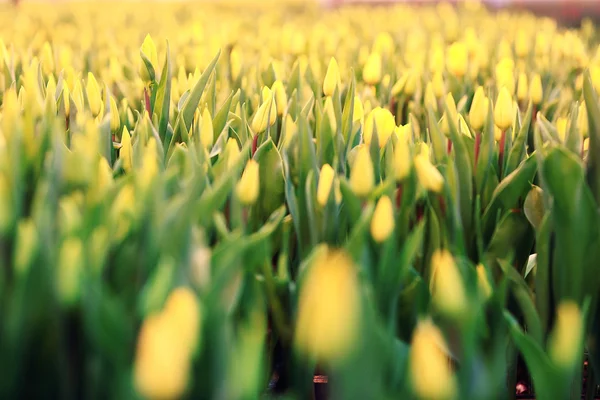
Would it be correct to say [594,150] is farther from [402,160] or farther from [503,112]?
[402,160]

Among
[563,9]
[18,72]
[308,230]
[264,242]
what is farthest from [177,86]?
[563,9]

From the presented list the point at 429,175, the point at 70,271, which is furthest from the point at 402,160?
the point at 70,271

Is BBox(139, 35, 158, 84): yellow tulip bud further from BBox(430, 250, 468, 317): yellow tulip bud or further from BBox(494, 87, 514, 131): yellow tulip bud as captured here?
BBox(430, 250, 468, 317): yellow tulip bud

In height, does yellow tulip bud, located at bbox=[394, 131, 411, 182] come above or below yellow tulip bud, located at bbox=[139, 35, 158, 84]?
below

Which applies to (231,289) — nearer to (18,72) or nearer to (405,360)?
(405,360)

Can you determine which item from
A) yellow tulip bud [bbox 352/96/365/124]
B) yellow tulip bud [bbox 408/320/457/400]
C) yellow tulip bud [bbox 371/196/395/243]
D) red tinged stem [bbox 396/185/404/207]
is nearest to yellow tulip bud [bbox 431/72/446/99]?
yellow tulip bud [bbox 352/96/365/124]

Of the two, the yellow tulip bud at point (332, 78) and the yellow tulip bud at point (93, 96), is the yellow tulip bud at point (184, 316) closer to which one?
the yellow tulip bud at point (93, 96)

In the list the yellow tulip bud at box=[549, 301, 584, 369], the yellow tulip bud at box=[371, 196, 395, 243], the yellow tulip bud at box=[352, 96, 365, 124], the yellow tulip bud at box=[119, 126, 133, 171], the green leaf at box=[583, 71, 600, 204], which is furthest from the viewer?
the yellow tulip bud at box=[352, 96, 365, 124]
